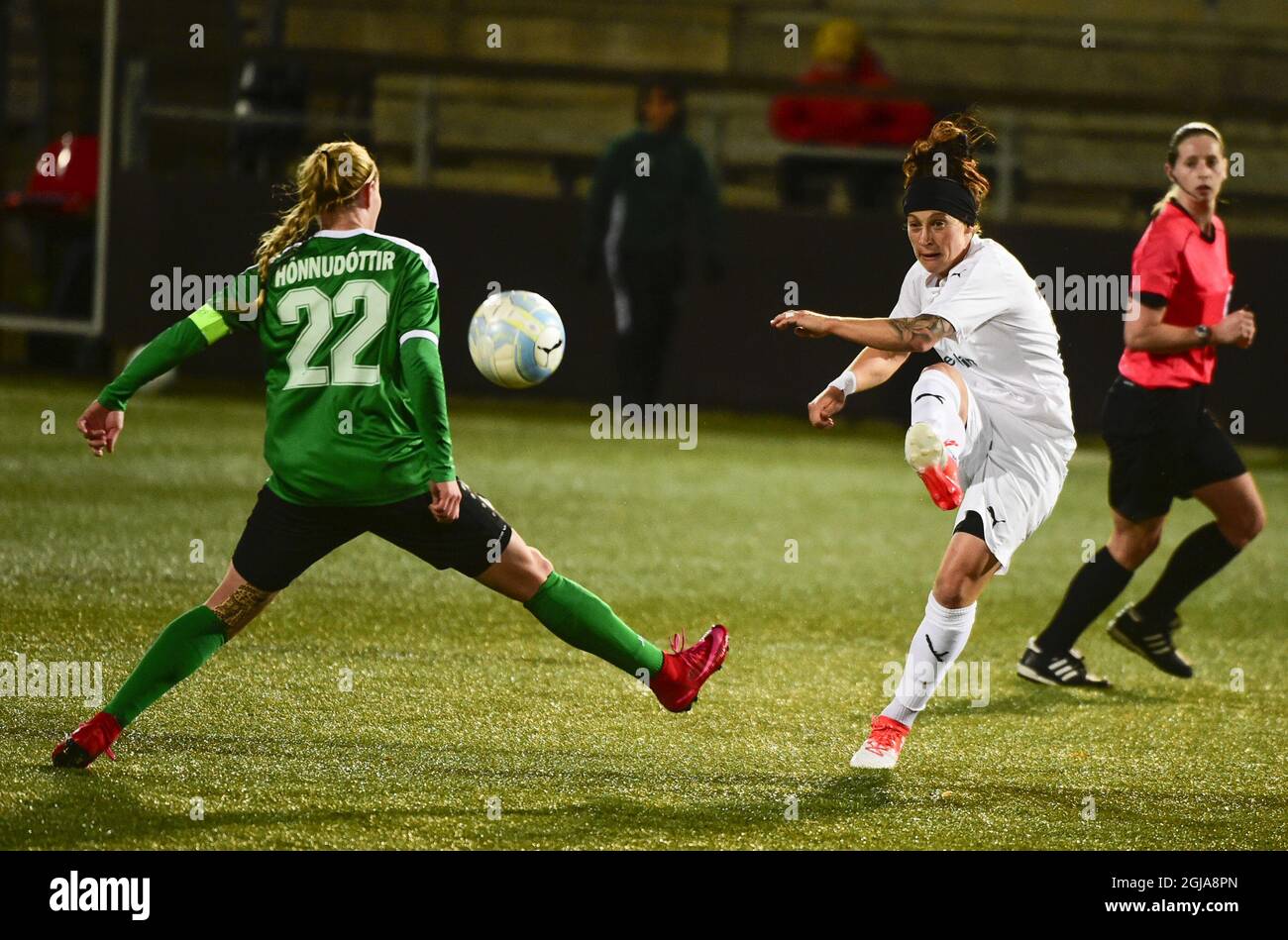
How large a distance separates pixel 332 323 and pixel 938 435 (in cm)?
168

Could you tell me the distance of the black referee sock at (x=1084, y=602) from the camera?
7.12 meters

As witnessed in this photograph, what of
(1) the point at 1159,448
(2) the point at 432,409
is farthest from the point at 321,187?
(1) the point at 1159,448

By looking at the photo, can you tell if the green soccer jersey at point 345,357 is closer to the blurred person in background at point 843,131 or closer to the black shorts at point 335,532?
the black shorts at point 335,532

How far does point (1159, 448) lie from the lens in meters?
6.95

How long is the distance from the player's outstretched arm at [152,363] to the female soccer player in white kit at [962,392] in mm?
1620

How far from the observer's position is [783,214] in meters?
14.8

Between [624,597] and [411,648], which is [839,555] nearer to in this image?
[624,597]

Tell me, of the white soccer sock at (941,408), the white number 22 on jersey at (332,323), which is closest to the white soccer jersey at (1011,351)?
the white soccer sock at (941,408)

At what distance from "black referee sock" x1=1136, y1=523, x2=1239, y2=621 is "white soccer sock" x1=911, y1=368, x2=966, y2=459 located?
2.14 meters

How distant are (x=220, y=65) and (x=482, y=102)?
16.3 ft

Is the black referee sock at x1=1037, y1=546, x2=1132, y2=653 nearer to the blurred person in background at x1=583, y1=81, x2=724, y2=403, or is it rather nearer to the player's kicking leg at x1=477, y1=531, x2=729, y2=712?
the player's kicking leg at x1=477, y1=531, x2=729, y2=712

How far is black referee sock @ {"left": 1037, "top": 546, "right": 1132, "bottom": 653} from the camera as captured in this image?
280 inches

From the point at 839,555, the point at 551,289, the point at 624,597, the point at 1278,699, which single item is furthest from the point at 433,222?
the point at 1278,699

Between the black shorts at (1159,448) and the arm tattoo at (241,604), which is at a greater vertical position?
the black shorts at (1159,448)
